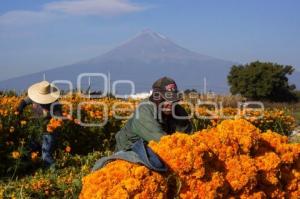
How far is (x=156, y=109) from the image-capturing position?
5.46 m

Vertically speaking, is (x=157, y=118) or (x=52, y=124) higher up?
(x=157, y=118)

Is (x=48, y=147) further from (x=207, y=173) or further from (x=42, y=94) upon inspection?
(x=207, y=173)

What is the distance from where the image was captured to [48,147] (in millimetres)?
8578

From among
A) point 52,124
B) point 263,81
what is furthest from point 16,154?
point 263,81

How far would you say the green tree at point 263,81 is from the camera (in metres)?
31.3

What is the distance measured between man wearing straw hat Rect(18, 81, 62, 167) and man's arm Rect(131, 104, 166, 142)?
3308 mm

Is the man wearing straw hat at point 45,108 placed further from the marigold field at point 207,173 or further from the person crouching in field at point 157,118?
the person crouching in field at point 157,118

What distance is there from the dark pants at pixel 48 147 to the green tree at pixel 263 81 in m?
23.5

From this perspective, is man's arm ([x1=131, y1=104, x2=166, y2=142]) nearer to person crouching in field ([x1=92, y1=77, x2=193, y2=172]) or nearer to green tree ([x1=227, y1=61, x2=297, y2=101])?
person crouching in field ([x1=92, y1=77, x2=193, y2=172])

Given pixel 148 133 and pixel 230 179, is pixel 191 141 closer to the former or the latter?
pixel 230 179

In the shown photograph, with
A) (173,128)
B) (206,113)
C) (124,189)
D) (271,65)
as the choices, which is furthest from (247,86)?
(124,189)

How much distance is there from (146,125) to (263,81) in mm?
26573

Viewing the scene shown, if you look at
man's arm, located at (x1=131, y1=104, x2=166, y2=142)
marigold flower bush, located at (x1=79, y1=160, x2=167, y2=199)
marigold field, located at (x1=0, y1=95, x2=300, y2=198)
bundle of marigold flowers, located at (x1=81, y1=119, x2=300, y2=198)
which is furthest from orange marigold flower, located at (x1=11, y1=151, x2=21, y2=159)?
marigold flower bush, located at (x1=79, y1=160, x2=167, y2=199)

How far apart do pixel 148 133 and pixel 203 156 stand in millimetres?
1291
